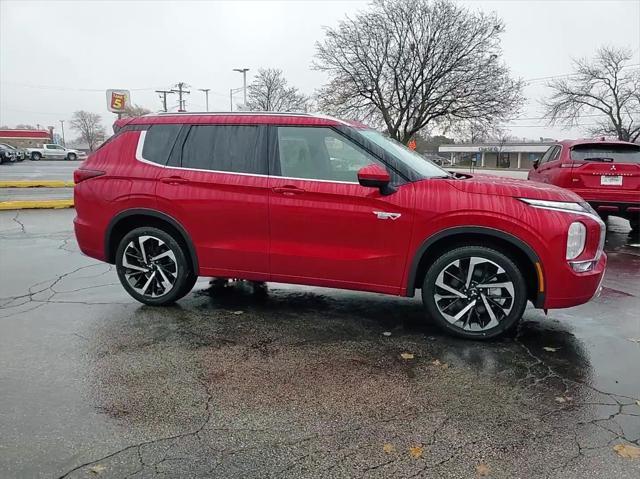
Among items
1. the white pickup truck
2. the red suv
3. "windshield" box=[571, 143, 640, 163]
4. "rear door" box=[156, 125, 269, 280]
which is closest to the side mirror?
the red suv

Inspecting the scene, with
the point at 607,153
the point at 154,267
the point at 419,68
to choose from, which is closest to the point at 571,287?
the point at 154,267

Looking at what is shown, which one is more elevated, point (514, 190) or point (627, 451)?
point (514, 190)

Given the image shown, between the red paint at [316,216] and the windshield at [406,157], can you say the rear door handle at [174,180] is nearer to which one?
the red paint at [316,216]

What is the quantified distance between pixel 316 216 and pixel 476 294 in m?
1.47

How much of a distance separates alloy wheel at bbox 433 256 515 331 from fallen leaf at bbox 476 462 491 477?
167cm

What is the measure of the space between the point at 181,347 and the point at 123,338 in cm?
57

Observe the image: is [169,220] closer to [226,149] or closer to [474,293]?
[226,149]

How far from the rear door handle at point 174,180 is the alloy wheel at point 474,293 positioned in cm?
247

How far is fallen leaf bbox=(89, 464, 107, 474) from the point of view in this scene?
8.04 ft

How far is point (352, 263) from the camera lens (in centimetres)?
423

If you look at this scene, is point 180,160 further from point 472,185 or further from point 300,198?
point 472,185

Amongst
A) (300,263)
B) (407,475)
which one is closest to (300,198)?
(300,263)

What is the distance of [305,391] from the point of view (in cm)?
328

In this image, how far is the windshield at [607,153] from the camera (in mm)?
8828
